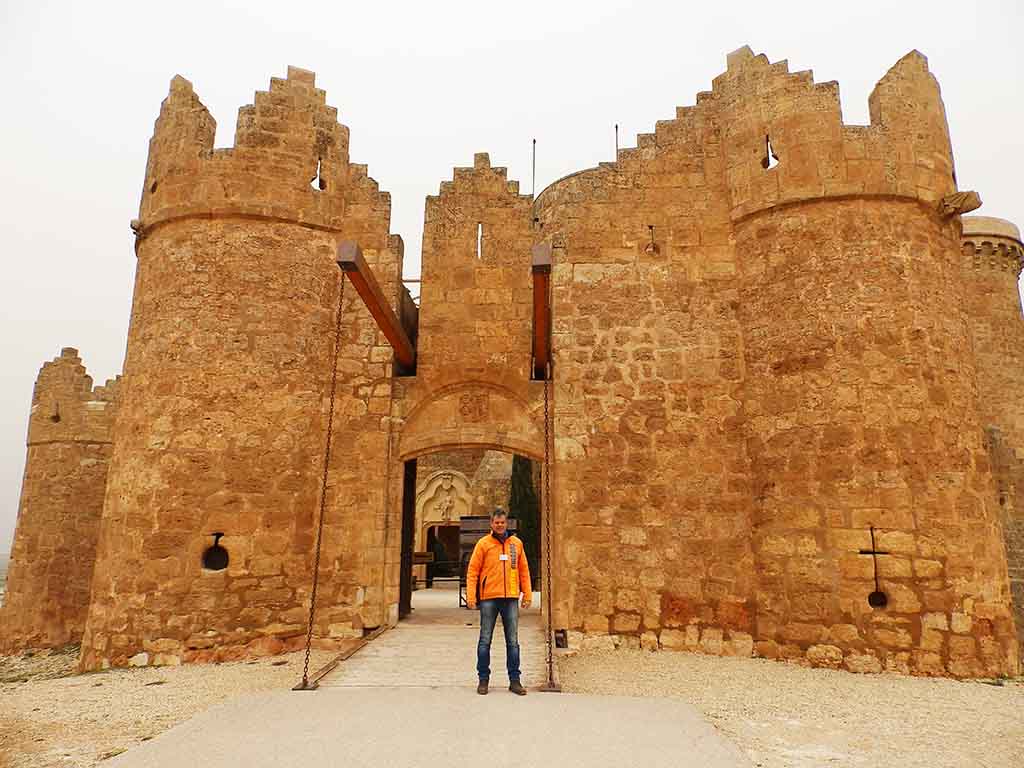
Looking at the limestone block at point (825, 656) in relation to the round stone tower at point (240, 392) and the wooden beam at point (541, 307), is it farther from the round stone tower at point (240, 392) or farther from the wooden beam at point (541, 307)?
the round stone tower at point (240, 392)

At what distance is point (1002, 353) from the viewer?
11.9m

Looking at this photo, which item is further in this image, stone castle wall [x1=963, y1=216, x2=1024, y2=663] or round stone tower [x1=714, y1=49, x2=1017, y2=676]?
stone castle wall [x1=963, y1=216, x2=1024, y2=663]

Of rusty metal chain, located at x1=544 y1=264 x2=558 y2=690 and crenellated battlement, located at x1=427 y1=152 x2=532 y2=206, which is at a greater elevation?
crenellated battlement, located at x1=427 y1=152 x2=532 y2=206

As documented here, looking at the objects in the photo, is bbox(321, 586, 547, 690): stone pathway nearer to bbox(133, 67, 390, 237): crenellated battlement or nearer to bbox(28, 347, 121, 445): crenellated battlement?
bbox(133, 67, 390, 237): crenellated battlement

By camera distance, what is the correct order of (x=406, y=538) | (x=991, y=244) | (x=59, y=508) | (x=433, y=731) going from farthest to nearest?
(x=991, y=244)
(x=59, y=508)
(x=406, y=538)
(x=433, y=731)

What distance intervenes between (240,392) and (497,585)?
4.21 m

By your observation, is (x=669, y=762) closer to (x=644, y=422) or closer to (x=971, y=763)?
(x=971, y=763)

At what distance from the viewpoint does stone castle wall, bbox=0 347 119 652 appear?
10.8m

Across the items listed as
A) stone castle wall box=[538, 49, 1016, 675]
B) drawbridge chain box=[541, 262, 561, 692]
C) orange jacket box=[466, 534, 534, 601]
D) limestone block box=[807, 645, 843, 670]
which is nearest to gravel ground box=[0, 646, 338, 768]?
orange jacket box=[466, 534, 534, 601]

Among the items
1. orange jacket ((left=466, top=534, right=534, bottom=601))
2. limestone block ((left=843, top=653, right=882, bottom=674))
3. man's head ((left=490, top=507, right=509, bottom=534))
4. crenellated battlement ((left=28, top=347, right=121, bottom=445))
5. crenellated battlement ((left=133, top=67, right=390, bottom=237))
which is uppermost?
crenellated battlement ((left=133, top=67, right=390, bottom=237))

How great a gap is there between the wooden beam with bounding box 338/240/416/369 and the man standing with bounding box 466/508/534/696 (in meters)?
2.58

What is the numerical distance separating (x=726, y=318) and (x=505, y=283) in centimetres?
273

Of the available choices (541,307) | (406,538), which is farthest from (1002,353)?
(406,538)

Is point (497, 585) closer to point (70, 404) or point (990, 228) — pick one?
point (70, 404)
